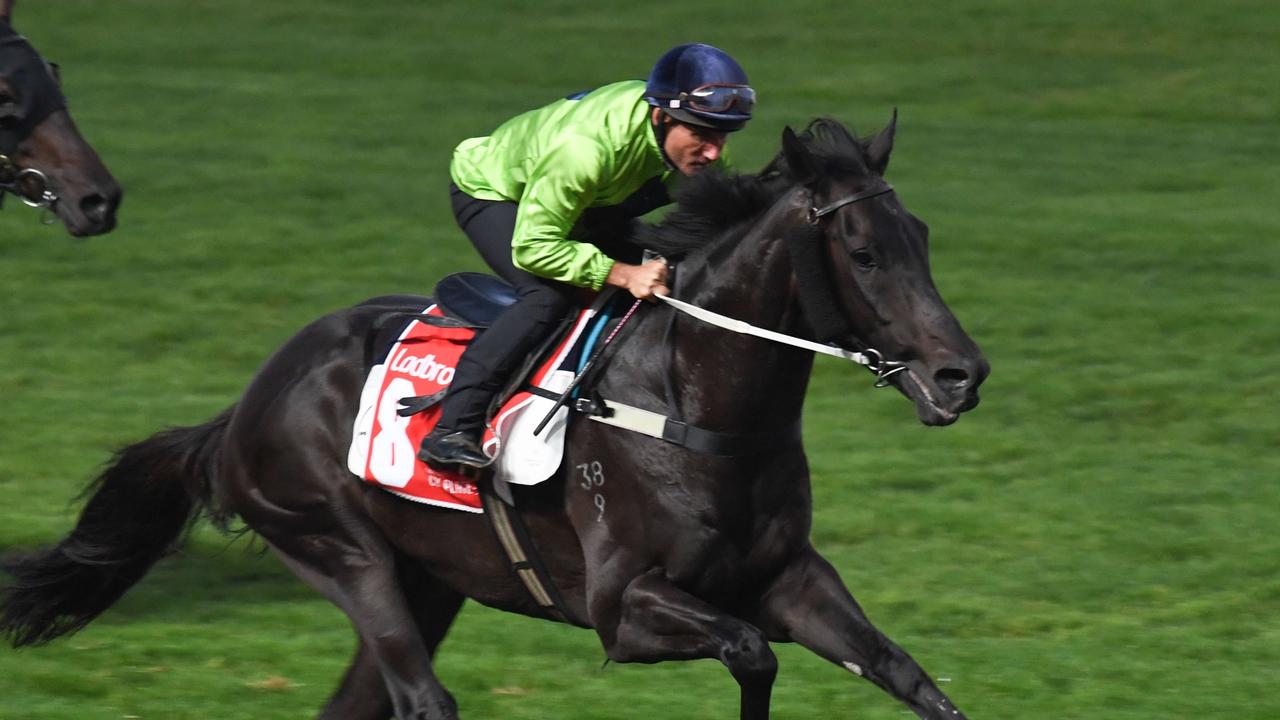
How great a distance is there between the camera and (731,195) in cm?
503

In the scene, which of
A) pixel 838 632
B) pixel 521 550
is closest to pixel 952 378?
pixel 838 632

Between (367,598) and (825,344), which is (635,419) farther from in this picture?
(367,598)

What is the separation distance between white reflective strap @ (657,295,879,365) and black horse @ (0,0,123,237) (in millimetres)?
1889

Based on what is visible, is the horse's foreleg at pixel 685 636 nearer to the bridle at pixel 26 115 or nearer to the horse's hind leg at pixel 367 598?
the horse's hind leg at pixel 367 598

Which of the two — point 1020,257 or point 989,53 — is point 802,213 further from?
point 989,53

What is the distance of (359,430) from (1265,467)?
616 cm

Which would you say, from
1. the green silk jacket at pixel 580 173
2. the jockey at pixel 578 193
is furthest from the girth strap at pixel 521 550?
the green silk jacket at pixel 580 173

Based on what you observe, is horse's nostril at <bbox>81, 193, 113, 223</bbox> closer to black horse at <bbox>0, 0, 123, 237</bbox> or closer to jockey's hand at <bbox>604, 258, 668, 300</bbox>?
black horse at <bbox>0, 0, 123, 237</bbox>

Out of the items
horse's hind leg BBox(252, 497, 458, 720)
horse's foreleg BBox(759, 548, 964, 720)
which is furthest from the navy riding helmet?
horse's hind leg BBox(252, 497, 458, 720)

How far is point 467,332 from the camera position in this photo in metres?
5.60

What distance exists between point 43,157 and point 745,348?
7.98 feet

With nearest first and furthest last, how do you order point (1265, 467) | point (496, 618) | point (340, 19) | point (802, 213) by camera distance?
point (802, 213)
point (496, 618)
point (1265, 467)
point (340, 19)

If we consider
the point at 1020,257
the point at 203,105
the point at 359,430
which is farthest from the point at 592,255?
the point at 203,105

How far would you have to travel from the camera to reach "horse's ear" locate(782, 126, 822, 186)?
4766 millimetres
